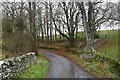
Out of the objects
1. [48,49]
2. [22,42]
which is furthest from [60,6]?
[22,42]

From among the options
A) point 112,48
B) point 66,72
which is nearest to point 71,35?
point 112,48

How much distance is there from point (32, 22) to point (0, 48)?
12696mm

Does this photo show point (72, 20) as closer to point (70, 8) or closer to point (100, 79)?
point (70, 8)

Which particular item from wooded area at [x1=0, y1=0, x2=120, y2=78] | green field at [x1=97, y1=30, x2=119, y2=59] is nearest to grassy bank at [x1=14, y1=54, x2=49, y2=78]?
wooded area at [x1=0, y1=0, x2=120, y2=78]

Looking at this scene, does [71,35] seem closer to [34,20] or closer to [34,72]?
[34,20]

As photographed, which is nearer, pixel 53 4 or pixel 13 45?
pixel 13 45

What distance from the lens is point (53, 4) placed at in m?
57.8

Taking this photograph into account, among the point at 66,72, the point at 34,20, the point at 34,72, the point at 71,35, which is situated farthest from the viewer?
the point at 71,35

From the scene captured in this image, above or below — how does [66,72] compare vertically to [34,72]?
below

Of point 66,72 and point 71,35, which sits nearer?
point 66,72

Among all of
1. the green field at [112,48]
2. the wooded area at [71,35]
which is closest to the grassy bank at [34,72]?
the wooded area at [71,35]

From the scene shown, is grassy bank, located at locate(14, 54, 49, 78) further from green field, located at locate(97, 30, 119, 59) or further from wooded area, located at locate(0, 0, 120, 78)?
green field, located at locate(97, 30, 119, 59)

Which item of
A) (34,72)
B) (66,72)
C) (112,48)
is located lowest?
(66,72)

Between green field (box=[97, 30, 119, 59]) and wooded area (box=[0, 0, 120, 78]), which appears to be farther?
green field (box=[97, 30, 119, 59])
